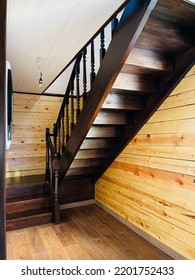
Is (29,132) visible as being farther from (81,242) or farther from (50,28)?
(50,28)

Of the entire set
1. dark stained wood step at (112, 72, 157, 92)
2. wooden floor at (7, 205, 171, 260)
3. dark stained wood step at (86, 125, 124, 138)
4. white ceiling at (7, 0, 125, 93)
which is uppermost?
white ceiling at (7, 0, 125, 93)

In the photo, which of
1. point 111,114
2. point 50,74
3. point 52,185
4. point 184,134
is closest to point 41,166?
point 52,185

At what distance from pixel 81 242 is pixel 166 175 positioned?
131 cm

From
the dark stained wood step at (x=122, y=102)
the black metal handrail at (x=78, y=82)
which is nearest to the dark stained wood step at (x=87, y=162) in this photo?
the black metal handrail at (x=78, y=82)

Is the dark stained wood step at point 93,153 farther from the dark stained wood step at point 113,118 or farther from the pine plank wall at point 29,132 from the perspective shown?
the pine plank wall at point 29,132

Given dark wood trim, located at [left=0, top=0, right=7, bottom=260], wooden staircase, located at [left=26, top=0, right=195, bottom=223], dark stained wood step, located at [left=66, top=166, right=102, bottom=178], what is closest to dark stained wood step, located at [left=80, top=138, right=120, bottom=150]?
wooden staircase, located at [left=26, top=0, right=195, bottom=223]

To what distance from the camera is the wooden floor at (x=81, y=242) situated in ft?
6.70

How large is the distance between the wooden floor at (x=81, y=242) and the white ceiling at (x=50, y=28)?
7.19 feet

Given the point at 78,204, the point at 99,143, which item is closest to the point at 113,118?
the point at 99,143

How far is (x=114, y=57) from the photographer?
1.58 m

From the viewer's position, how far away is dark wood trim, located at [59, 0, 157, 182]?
4.23 ft

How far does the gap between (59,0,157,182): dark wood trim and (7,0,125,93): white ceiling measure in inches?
5.3

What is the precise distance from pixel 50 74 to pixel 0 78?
2.03 meters

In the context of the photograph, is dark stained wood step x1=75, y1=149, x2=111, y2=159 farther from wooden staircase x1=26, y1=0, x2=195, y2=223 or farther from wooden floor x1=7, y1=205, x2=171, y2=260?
wooden floor x1=7, y1=205, x2=171, y2=260
